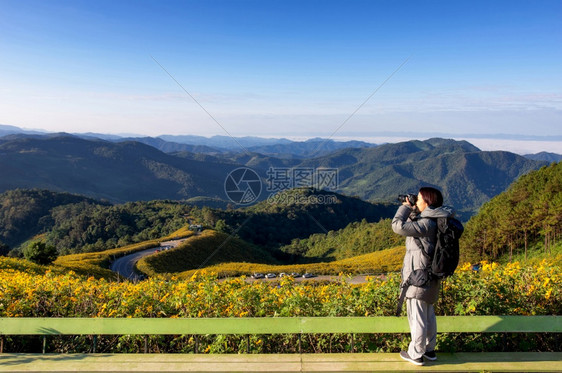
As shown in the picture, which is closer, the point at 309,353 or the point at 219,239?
the point at 309,353

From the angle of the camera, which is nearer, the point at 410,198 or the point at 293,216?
the point at 410,198

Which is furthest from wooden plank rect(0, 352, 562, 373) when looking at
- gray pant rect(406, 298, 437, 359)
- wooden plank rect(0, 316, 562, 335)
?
wooden plank rect(0, 316, 562, 335)

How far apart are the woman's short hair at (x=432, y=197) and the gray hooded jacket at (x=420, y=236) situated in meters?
0.07

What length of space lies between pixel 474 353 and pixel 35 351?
18.2ft

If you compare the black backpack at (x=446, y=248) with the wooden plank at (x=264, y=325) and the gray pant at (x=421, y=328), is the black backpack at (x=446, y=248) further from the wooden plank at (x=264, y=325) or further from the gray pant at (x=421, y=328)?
the wooden plank at (x=264, y=325)

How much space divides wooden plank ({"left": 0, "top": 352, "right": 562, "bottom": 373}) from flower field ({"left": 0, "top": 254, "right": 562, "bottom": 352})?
245mm

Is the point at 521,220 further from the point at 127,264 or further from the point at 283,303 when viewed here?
the point at 127,264

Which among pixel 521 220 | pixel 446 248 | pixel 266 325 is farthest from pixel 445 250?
pixel 521 220

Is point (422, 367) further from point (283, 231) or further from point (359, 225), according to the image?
point (283, 231)

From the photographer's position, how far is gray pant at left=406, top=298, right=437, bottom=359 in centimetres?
426

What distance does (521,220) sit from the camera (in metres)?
40.4

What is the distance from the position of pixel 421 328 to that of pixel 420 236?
1.07m

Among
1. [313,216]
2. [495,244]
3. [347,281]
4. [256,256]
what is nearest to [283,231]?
[313,216]

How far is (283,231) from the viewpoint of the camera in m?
118
